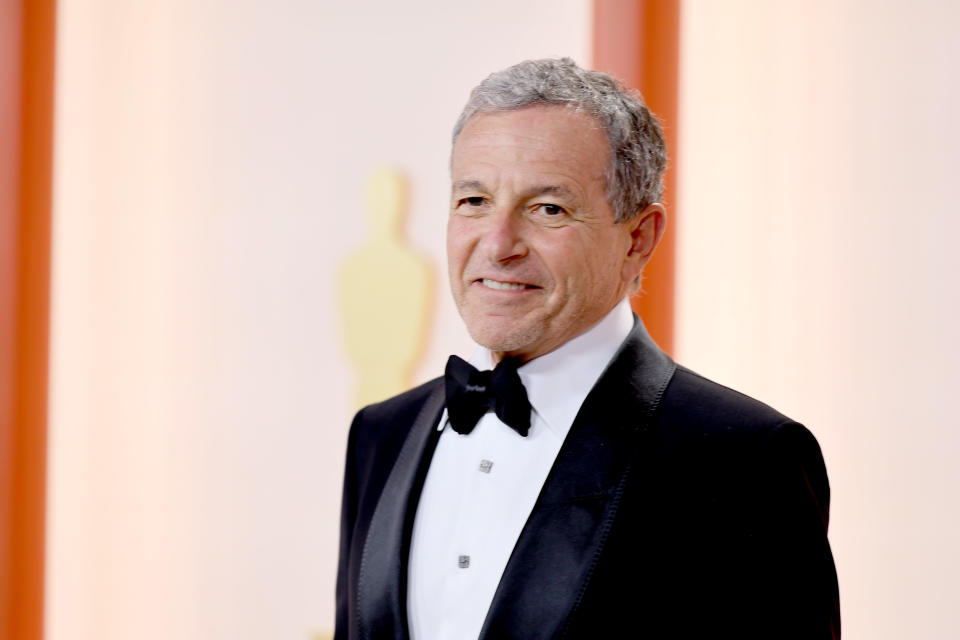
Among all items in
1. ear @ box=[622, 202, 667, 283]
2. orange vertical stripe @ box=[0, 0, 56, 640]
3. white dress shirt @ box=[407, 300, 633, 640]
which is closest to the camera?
white dress shirt @ box=[407, 300, 633, 640]

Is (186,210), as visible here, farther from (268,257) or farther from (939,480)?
(939,480)

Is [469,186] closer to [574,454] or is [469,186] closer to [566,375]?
[566,375]

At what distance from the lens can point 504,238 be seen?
1.41 meters

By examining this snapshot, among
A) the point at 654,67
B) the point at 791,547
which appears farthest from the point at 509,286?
the point at 654,67

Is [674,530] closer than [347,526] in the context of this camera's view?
Yes

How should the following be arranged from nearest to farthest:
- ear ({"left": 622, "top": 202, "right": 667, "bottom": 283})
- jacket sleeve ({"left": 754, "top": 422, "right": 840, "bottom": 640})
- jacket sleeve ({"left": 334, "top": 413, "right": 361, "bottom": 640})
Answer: jacket sleeve ({"left": 754, "top": 422, "right": 840, "bottom": 640}) → ear ({"left": 622, "top": 202, "right": 667, "bottom": 283}) → jacket sleeve ({"left": 334, "top": 413, "right": 361, "bottom": 640})

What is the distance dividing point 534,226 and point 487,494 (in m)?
0.39

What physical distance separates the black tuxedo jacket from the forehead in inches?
12.5

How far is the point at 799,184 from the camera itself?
2486mm

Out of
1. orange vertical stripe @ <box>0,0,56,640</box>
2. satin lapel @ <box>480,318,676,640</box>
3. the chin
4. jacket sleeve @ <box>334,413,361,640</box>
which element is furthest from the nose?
orange vertical stripe @ <box>0,0,56,640</box>

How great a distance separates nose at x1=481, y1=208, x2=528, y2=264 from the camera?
1.41m

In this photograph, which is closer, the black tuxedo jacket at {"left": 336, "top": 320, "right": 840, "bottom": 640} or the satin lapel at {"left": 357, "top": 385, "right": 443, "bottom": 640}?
the black tuxedo jacket at {"left": 336, "top": 320, "right": 840, "bottom": 640}

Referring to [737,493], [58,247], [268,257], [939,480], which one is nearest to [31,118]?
[58,247]

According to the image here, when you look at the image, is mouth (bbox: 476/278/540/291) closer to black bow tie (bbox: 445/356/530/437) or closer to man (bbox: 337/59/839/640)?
man (bbox: 337/59/839/640)
